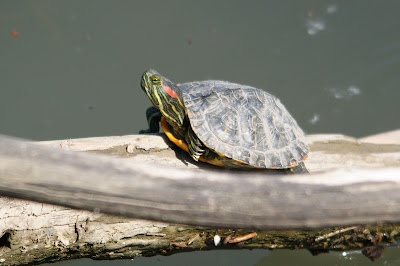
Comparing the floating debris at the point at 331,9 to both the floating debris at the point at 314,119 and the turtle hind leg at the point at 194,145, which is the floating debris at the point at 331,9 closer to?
the floating debris at the point at 314,119

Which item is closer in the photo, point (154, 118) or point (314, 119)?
point (154, 118)

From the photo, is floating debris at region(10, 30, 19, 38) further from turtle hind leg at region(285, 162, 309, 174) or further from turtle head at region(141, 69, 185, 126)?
turtle hind leg at region(285, 162, 309, 174)

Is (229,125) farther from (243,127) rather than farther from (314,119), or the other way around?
(314,119)

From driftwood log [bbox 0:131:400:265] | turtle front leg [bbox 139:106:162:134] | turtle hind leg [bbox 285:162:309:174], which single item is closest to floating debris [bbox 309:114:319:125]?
turtle hind leg [bbox 285:162:309:174]

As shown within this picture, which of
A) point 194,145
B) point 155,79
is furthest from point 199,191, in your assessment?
point 155,79

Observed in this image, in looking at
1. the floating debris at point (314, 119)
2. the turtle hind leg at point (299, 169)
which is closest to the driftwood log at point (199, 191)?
the turtle hind leg at point (299, 169)

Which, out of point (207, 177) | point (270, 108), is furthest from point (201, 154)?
point (207, 177)

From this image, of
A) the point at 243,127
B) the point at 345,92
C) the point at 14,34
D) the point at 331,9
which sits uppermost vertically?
the point at 331,9
